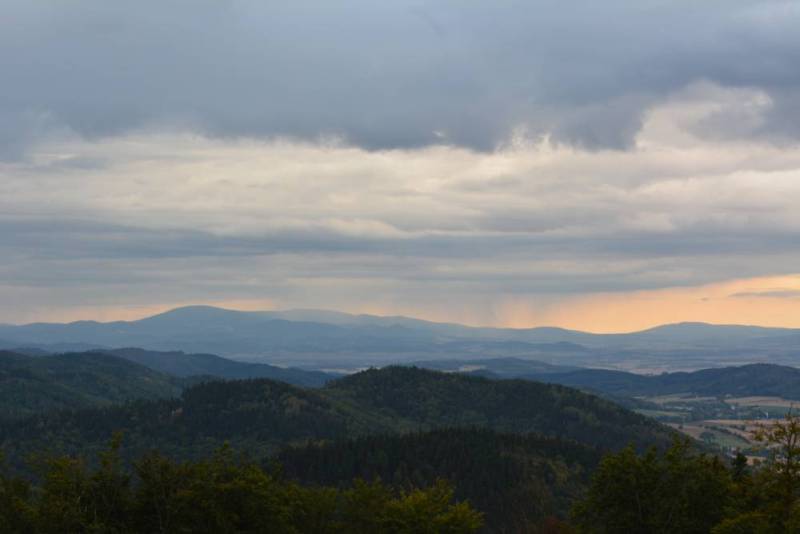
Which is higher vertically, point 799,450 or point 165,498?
point 799,450

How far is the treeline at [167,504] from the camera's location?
2844 inches

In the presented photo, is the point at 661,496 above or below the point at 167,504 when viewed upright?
above

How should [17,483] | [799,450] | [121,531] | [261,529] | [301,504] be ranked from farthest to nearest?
[301,504] < [17,483] < [261,529] < [121,531] < [799,450]

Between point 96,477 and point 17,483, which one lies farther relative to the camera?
point 17,483

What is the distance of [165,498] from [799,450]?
52127 millimetres

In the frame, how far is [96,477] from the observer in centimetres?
7556

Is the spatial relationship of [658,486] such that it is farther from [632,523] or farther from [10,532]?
[10,532]

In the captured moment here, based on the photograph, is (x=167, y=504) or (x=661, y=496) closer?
(x=167, y=504)

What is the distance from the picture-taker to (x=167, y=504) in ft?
244

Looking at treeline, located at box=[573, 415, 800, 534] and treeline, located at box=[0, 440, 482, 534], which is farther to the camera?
treeline, located at box=[573, 415, 800, 534]

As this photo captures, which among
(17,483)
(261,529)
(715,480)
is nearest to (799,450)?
(715,480)

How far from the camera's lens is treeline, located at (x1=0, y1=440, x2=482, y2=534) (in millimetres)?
72250

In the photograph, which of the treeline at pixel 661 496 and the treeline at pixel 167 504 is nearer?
the treeline at pixel 167 504

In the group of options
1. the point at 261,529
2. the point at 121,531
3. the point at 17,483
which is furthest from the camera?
the point at 17,483
